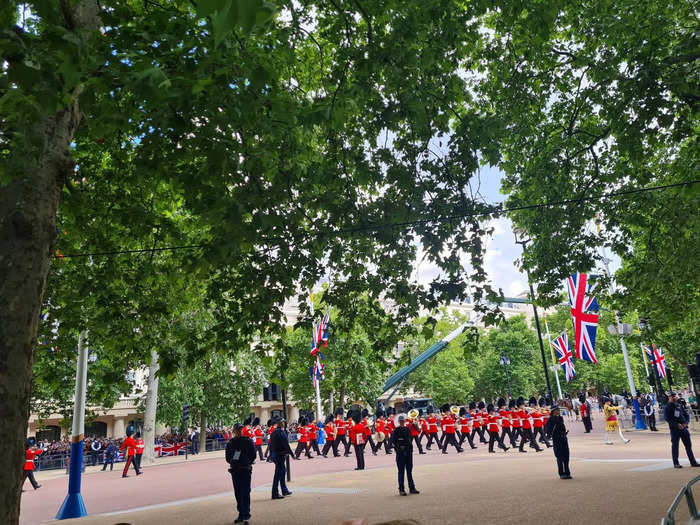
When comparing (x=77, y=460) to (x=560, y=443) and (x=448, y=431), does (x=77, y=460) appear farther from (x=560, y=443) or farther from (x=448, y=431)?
(x=448, y=431)

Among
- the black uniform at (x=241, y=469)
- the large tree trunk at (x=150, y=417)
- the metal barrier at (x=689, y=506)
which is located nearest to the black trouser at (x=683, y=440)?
the metal barrier at (x=689, y=506)

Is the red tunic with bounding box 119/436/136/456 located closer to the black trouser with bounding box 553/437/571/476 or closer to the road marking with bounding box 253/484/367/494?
the road marking with bounding box 253/484/367/494

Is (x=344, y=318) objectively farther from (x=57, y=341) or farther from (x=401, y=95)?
(x=57, y=341)

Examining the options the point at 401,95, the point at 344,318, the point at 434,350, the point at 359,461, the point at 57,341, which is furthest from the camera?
the point at 434,350

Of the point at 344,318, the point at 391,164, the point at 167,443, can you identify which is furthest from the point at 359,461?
the point at 167,443

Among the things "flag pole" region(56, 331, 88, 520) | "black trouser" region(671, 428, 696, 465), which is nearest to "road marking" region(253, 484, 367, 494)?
"flag pole" region(56, 331, 88, 520)

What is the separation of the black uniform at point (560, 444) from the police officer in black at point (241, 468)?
24.5 feet

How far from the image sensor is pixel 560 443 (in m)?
12.8

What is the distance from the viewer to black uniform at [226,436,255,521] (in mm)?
10305

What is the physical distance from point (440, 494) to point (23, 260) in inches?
396

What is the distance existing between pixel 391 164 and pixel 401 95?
1.61 metres

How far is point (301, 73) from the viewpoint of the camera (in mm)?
12203

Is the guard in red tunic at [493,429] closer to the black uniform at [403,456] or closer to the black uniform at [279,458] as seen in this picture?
the black uniform at [403,456]

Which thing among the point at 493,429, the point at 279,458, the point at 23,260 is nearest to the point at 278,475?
the point at 279,458
